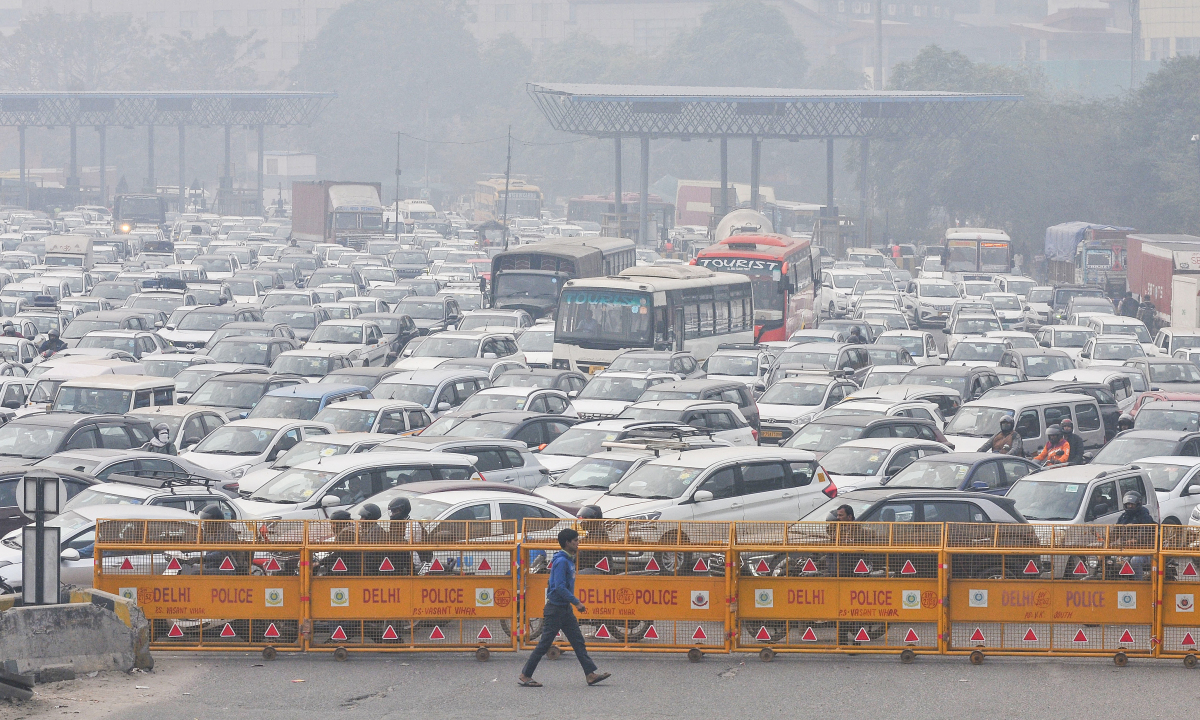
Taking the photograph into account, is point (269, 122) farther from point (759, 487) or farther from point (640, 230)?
point (759, 487)

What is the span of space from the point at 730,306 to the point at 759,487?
19.9m

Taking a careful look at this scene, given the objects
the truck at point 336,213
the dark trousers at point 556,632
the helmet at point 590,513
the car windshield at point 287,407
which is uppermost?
the truck at point 336,213

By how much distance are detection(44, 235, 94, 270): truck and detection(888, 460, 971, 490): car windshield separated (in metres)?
41.4

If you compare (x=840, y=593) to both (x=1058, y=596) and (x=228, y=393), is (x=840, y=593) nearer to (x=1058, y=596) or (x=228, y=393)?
(x=1058, y=596)

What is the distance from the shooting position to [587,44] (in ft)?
509

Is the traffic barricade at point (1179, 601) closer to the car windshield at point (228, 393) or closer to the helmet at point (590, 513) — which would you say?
the helmet at point (590, 513)

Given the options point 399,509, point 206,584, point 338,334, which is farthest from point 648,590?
point 338,334

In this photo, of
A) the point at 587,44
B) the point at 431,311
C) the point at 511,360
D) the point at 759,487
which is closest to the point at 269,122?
the point at 587,44

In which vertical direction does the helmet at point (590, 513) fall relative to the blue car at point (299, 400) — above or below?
below

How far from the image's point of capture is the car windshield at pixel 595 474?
18.2m

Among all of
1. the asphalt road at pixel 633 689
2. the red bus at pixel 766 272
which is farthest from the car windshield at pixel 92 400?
the red bus at pixel 766 272

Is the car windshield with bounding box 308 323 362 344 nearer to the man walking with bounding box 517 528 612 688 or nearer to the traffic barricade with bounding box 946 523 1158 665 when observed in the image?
the man walking with bounding box 517 528 612 688

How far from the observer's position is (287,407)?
76.3 ft

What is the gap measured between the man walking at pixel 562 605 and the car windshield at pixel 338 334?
2143 centimetres
